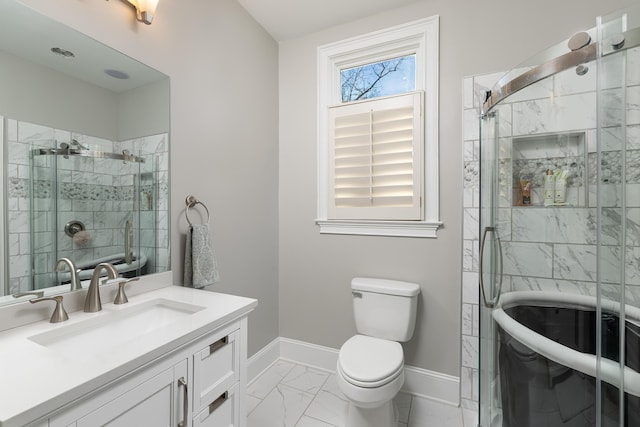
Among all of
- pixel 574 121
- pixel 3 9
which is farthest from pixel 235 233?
pixel 574 121

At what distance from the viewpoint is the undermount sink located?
3.04 ft

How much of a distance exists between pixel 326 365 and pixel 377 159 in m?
1.55

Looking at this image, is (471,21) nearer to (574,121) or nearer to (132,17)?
(574,121)

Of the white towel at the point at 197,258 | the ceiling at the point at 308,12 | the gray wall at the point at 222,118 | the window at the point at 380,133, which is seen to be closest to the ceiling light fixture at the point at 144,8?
the gray wall at the point at 222,118

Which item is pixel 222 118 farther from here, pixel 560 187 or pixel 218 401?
pixel 560 187

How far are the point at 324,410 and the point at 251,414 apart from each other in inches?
16.9

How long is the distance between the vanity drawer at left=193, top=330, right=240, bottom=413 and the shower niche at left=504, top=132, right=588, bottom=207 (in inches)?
53.5

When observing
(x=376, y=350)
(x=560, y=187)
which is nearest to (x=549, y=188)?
(x=560, y=187)

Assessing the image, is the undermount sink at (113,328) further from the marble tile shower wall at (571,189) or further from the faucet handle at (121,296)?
the marble tile shower wall at (571,189)

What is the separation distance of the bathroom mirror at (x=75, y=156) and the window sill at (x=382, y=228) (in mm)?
1110

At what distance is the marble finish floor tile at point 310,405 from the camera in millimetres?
1666

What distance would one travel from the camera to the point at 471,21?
1779mm

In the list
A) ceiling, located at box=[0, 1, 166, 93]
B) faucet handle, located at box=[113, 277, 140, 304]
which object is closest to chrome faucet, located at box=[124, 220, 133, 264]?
faucet handle, located at box=[113, 277, 140, 304]

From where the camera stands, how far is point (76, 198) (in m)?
1.13
